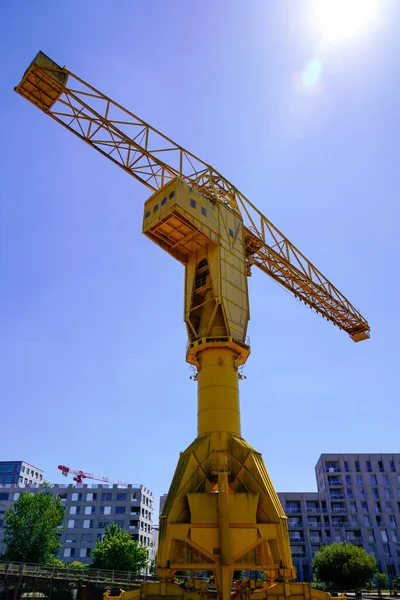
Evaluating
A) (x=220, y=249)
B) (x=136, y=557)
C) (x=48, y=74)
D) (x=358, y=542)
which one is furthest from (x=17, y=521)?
(x=358, y=542)

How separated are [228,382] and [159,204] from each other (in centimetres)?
890

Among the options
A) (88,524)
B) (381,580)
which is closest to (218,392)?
(381,580)

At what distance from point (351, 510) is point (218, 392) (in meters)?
62.5

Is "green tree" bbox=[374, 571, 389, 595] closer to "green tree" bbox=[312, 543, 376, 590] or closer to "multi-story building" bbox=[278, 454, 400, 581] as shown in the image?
"green tree" bbox=[312, 543, 376, 590]

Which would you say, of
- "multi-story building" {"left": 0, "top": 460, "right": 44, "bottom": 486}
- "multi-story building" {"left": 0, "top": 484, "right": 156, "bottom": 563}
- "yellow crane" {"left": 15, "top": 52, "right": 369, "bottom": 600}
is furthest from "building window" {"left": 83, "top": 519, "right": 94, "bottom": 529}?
"yellow crane" {"left": 15, "top": 52, "right": 369, "bottom": 600}

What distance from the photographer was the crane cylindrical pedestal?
17.6 metres

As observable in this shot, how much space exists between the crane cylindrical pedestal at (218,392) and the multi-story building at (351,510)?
191ft

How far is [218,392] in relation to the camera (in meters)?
18.1

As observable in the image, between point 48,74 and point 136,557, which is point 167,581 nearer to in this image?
point 48,74

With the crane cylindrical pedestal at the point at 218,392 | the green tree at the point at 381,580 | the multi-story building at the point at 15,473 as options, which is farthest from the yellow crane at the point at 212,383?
the multi-story building at the point at 15,473

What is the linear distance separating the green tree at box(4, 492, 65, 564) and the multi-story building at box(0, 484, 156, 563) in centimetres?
2626

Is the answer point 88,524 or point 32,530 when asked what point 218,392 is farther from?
point 88,524

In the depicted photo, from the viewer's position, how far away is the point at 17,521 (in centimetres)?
4200

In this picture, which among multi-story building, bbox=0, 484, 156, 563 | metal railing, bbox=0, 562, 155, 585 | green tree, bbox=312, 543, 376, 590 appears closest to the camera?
metal railing, bbox=0, 562, 155, 585
